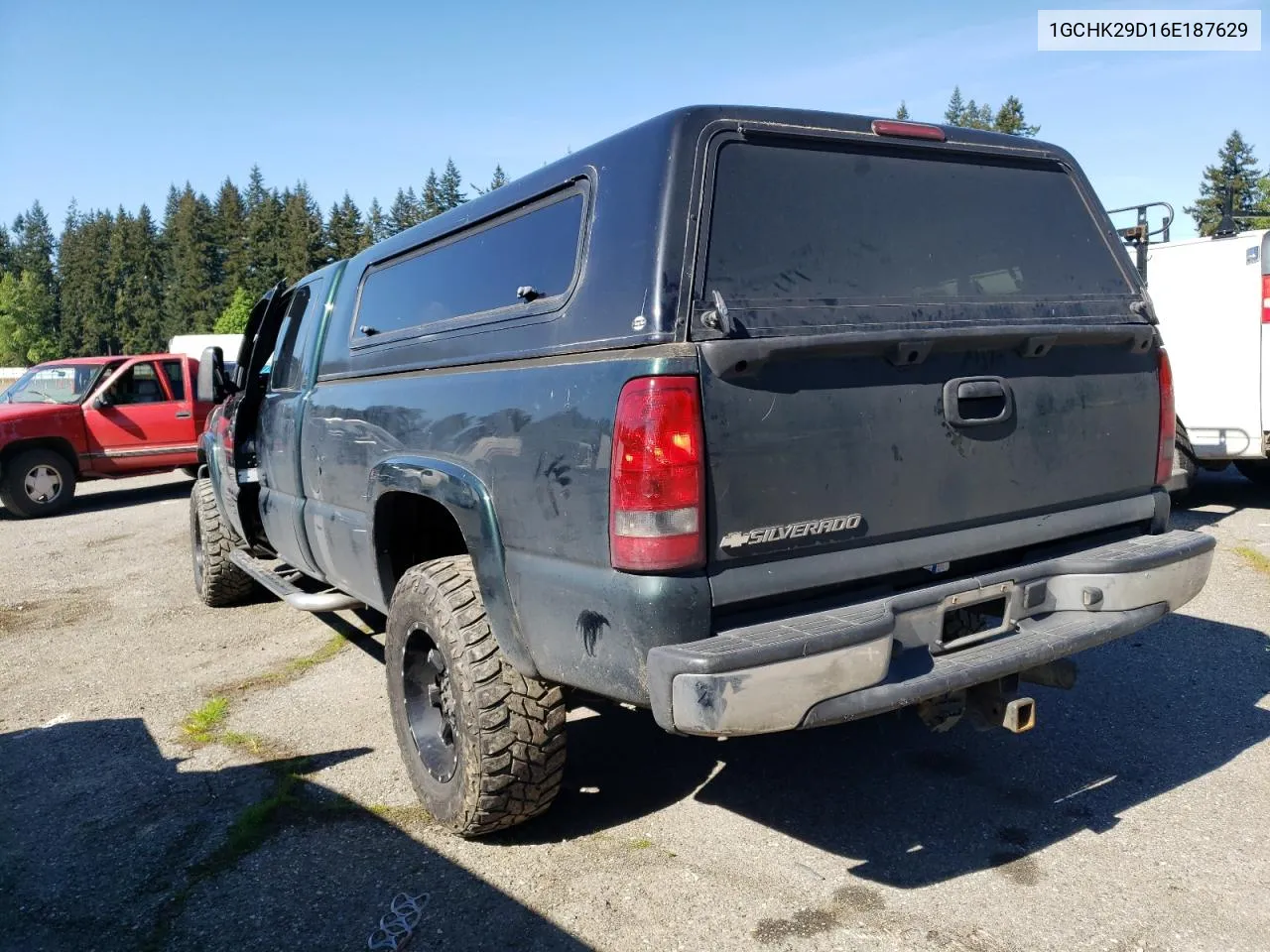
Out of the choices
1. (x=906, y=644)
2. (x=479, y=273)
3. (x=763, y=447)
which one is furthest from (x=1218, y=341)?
(x=763, y=447)

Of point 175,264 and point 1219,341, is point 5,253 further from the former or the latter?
point 1219,341

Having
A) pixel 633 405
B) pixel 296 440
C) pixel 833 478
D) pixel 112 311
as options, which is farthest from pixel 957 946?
pixel 112 311

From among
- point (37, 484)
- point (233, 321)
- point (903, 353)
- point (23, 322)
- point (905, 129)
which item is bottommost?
point (37, 484)

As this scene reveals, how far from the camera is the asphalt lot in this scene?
9.00 ft

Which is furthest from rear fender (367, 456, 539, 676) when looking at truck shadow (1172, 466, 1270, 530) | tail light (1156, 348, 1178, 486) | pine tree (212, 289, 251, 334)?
pine tree (212, 289, 251, 334)

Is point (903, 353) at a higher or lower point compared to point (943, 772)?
higher

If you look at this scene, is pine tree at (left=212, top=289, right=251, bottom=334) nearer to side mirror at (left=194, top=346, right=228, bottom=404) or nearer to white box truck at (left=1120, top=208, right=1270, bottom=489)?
side mirror at (left=194, top=346, right=228, bottom=404)

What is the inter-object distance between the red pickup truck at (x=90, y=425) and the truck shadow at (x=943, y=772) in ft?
33.0

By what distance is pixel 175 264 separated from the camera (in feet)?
298

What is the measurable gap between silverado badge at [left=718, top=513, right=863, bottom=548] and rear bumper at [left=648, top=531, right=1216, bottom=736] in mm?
217

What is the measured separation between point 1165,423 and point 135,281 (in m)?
105

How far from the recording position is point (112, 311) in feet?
307

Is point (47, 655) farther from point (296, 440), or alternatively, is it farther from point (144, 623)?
point (296, 440)

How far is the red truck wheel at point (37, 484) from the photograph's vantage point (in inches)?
466
